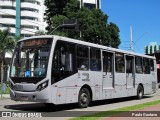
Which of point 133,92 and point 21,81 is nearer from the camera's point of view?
point 21,81

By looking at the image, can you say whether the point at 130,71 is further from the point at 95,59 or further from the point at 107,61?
the point at 95,59

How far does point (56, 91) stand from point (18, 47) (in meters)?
2.77

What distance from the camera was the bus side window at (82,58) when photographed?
15.3 meters

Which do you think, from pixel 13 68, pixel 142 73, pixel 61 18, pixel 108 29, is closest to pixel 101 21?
pixel 108 29

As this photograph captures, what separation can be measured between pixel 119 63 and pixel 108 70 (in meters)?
1.54

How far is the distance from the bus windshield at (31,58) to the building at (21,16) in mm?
60104

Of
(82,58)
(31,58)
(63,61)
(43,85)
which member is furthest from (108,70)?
(43,85)

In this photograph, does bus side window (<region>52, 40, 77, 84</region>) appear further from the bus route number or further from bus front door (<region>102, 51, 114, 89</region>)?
bus front door (<region>102, 51, 114, 89</region>)

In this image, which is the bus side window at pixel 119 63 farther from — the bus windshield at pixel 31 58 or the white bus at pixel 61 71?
the bus windshield at pixel 31 58

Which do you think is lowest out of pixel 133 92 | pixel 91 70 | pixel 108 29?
pixel 133 92

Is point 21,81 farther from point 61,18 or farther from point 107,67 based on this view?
point 61,18

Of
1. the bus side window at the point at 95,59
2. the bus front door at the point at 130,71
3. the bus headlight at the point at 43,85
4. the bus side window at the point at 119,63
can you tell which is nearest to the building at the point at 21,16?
the bus front door at the point at 130,71

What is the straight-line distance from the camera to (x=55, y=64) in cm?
1378

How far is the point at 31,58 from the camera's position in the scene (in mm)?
14031
